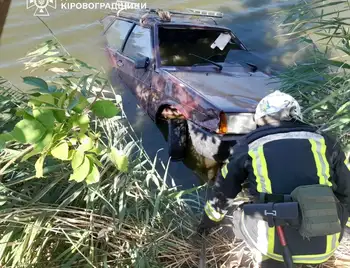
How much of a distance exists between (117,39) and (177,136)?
2.27m

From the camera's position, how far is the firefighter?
9.15 ft

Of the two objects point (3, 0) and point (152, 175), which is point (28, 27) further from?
point (3, 0)

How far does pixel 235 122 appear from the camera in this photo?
469 centimetres

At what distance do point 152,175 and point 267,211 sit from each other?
4.68 ft

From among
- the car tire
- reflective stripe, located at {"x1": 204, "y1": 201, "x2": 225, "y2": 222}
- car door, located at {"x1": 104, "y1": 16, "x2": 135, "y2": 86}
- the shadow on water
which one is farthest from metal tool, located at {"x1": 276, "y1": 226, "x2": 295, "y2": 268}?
the shadow on water

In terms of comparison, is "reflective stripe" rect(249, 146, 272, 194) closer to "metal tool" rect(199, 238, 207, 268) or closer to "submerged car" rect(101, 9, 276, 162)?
"metal tool" rect(199, 238, 207, 268)

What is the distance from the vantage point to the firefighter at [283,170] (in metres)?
2.79

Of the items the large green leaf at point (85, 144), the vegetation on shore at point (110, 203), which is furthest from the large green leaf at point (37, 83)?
the vegetation on shore at point (110, 203)

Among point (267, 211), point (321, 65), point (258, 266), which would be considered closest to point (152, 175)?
point (258, 266)

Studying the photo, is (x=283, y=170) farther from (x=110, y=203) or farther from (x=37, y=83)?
(x=37, y=83)

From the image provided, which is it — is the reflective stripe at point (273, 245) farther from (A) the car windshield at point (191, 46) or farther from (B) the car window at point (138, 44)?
(B) the car window at point (138, 44)

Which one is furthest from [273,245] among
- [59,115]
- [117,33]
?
[117,33]

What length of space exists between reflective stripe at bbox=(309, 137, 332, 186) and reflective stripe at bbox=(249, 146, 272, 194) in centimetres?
31

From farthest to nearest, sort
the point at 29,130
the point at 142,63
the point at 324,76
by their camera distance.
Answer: the point at 142,63 < the point at 324,76 < the point at 29,130
